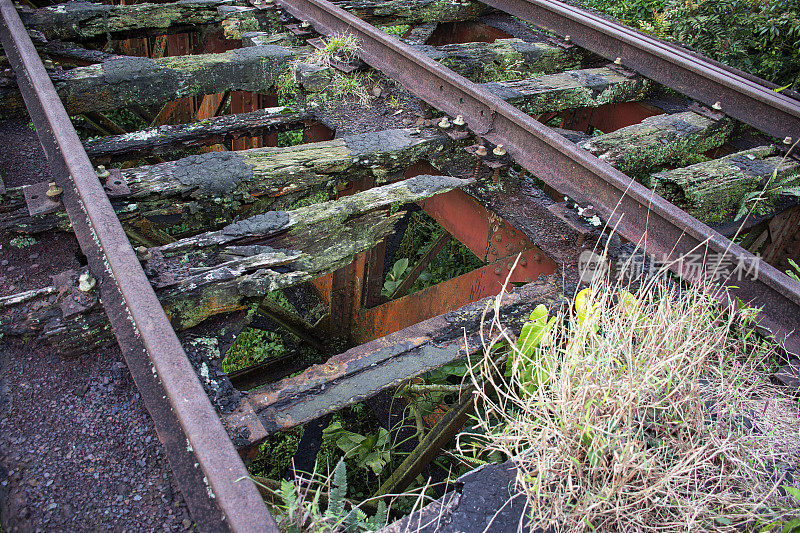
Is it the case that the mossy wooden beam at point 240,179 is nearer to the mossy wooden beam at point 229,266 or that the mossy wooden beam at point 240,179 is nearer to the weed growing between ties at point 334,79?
the mossy wooden beam at point 229,266

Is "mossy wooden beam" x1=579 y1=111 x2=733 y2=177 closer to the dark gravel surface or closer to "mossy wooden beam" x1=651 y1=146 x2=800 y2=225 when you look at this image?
"mossy wooden beam" x1=651 y1=146 x2=800 y2=225

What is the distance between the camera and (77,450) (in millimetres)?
1639

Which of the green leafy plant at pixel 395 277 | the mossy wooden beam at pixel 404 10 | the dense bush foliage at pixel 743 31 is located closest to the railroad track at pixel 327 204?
the mossy wooden beam at pixel 404 10

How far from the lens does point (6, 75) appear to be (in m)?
3.41

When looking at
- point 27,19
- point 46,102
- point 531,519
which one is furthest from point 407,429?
point 27,19

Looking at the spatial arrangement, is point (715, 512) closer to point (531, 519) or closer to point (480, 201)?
point (531, 519)

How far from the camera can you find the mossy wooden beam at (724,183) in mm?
2826

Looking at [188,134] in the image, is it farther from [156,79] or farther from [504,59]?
[504,59]

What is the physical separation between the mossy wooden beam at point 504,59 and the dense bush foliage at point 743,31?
1.39 metres

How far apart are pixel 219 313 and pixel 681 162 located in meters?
2.98

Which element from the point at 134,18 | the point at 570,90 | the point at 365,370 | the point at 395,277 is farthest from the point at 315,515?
the point at 134,18

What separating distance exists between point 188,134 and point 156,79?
2.28ft

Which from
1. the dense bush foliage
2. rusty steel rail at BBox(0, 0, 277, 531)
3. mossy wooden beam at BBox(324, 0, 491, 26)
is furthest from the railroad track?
the dense bush foliage

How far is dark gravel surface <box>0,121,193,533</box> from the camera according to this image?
4.86 feet
